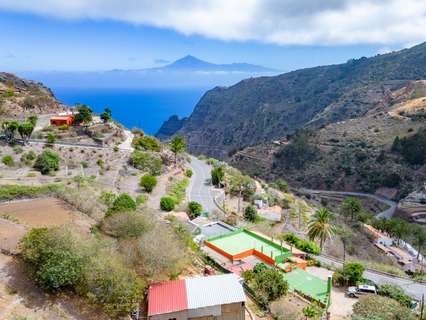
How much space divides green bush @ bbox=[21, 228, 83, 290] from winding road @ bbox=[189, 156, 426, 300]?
20.2 meters

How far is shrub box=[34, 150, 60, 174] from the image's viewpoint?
4062 centimetres

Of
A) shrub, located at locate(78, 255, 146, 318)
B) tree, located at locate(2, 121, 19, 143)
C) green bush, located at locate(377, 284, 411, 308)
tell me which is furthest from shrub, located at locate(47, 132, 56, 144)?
green bush, located at locate(377, 284, 411, 308)

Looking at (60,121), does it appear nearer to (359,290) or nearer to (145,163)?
(145,163)

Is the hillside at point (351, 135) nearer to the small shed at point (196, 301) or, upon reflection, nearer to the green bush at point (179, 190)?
the green bush at point (179, 190)

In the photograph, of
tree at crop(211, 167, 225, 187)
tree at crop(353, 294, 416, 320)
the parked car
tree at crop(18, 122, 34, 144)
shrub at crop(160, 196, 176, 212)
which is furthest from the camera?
tree at crop(211, 167, 225, 187)

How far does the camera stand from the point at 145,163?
1943 inches

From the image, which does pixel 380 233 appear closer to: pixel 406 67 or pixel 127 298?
pixel 127 298

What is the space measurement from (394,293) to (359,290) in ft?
6.41

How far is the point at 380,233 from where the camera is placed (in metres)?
56.2

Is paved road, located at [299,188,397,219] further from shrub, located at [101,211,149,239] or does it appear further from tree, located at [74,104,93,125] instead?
shrub, located at [101,211,149,239]

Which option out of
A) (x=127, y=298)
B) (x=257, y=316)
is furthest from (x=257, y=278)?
(x=127, y=298)

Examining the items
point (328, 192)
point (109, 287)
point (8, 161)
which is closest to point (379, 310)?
point (109, 287)

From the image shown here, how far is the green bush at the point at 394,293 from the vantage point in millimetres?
22695

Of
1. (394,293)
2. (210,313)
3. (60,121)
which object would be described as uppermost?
(60,121)
